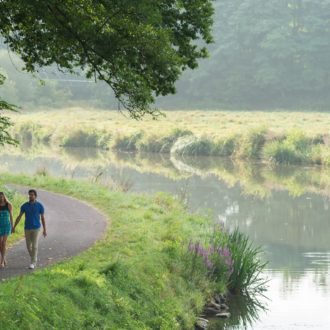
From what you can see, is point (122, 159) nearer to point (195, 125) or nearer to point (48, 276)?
point (195, 125)

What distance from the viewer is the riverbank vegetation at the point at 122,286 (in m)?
13.5

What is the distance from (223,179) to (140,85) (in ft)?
103

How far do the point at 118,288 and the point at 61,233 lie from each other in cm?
631

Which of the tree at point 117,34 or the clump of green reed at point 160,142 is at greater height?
the clump of green reed at point 160,142

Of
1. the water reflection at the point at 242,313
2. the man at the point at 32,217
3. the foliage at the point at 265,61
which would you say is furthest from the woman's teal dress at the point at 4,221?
the foliage at the point at 265,61

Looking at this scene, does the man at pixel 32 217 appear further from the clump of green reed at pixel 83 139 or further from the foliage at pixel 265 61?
the foliage at pixel 265 61

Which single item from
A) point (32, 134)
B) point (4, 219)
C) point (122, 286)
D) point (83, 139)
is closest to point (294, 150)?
point (83, 139)

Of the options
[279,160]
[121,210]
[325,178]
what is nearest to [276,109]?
[279,160]

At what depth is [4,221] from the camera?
16.7m

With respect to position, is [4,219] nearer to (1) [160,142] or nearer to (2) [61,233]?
(2) [61,233]

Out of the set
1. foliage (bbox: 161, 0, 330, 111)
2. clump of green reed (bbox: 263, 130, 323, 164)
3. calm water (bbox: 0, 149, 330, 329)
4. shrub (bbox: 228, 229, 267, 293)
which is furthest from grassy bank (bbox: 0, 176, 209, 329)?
foliage (bbox: 161, 0, 330, 111)

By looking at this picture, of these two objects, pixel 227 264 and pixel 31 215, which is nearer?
pixel 31 215

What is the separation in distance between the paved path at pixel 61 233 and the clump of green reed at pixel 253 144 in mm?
29499

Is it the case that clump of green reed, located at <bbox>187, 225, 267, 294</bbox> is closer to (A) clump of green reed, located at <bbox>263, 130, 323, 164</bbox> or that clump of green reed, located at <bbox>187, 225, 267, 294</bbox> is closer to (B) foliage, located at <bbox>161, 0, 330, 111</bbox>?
(A) clump of green reed, located at <bbox>263, 130, 323, 164</bbox>
